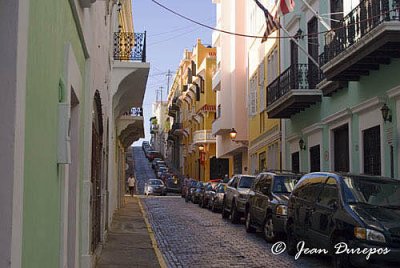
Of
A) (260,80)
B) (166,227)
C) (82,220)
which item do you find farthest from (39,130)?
(260,80)

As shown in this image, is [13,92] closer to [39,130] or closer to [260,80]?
[39,130]

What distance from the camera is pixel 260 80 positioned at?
33.4 meters

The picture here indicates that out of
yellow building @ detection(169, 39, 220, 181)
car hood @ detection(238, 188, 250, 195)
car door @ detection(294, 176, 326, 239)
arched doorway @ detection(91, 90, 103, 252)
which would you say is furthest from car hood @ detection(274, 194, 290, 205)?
yellow building @ detection(169, 39, 220, 181)

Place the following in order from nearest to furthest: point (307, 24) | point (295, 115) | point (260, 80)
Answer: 1. point (307, 24)
2. point (295, 115)
3. point (260, 80)

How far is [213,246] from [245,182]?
7806 millimetres

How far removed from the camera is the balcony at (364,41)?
14.5m

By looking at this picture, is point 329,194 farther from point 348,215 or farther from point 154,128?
point 154,128

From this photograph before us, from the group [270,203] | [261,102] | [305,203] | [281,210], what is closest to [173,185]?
[261,102]

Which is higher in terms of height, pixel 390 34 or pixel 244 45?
pixel 244 45

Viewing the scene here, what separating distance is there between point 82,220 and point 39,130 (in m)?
4.35

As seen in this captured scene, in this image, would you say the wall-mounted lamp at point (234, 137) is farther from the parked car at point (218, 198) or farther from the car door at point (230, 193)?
Answer: the car door at point (230, 193)

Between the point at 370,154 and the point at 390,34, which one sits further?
the point at 370,154

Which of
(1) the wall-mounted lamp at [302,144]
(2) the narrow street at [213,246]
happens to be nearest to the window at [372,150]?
(2) the narrow street at [213,246]

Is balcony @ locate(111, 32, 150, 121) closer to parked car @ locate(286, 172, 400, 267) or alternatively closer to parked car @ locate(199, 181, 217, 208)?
parked car @ locate(286, 172, 400, 267)
